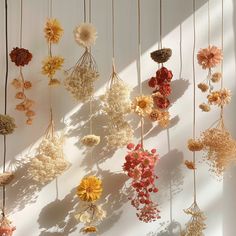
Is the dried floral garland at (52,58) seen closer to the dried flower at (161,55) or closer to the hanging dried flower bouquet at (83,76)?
the hanging dried flower bouquet at (83,76)

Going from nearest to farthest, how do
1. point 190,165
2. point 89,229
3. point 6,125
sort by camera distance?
point 6,125, point 89,229, point 190,165

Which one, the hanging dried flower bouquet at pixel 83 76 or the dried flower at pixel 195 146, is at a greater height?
the hanging dried flower bouquet at pixel 83 76

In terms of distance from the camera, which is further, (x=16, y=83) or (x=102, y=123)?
(x=102, y=123)

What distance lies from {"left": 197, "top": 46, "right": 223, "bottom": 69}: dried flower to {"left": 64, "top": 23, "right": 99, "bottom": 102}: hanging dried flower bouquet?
495 mm

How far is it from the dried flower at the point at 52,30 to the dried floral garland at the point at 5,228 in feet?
2.58

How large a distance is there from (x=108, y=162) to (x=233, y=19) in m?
0.95

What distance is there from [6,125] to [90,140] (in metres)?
0.35

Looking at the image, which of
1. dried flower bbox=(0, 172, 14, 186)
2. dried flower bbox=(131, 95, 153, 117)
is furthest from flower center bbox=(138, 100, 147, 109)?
dried flower bbox=(0, 172, 14, 186)

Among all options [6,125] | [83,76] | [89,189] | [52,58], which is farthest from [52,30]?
[89,189]

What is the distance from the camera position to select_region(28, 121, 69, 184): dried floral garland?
62.7 inches

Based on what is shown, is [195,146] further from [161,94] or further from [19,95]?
[19,95]

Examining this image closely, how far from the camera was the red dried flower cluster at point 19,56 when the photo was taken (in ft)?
5.16

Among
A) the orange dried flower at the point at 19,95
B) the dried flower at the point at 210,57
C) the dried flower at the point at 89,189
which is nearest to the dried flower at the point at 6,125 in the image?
the orange dried flower at the point at 19,95

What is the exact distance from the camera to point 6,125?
154cm
